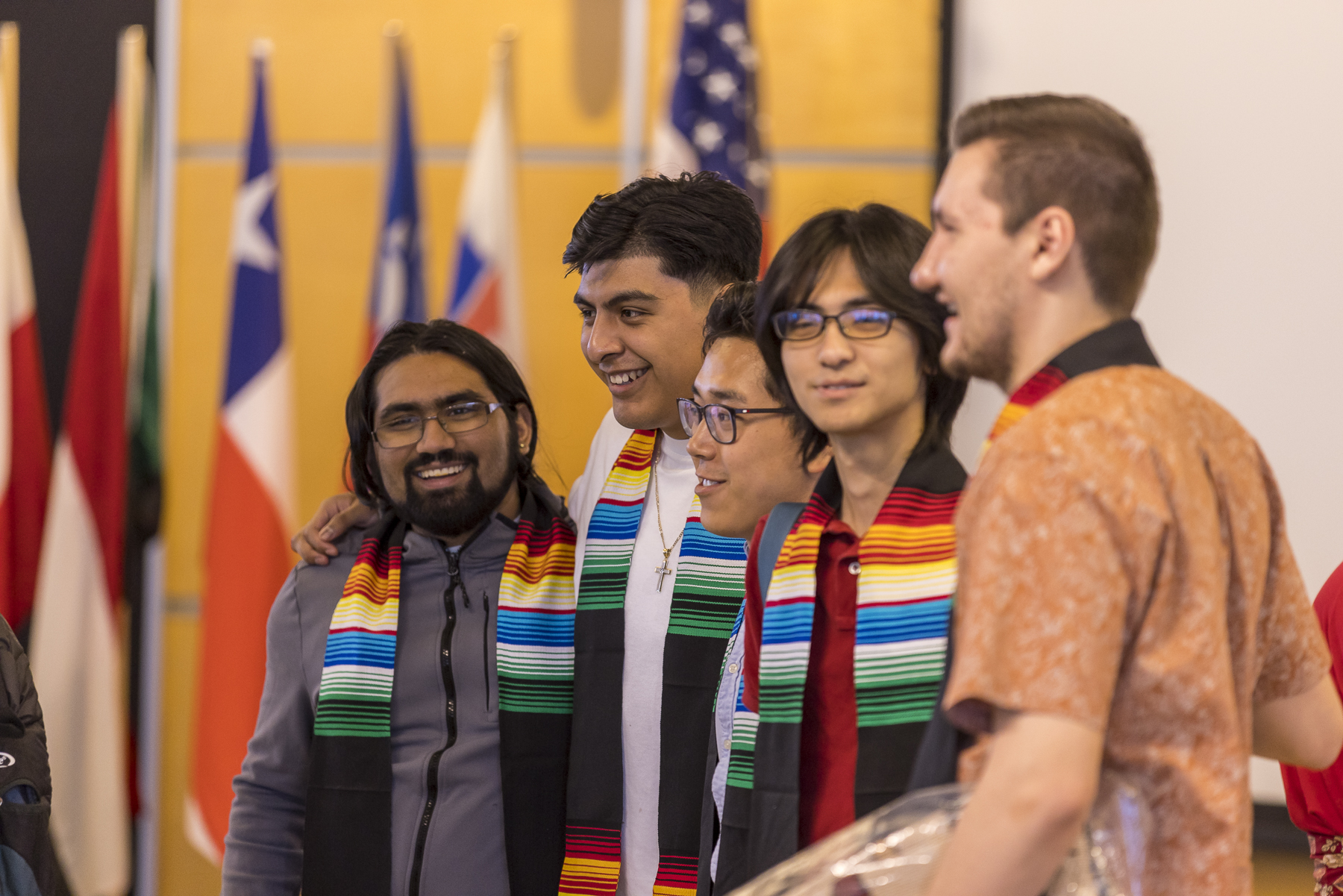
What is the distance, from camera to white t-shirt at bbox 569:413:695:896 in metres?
2.00

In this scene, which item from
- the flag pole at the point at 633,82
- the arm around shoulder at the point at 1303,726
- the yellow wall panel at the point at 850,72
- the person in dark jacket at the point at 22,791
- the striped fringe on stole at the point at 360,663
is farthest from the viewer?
the flag pole at the point at 633,82

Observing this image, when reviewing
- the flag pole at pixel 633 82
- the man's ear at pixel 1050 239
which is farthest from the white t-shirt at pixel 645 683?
the flag pole at pixel 633 82

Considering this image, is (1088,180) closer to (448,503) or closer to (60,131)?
(448,503)

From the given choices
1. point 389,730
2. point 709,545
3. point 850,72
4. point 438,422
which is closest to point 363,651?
point 389,730


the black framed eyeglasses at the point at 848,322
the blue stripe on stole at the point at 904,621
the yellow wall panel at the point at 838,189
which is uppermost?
the yellow wall panel at the point at 838,189

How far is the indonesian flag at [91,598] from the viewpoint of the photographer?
3732mm

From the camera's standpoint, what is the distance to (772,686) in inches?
55.3

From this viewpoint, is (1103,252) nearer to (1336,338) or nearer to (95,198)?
(1336,338)

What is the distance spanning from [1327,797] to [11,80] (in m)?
4.20

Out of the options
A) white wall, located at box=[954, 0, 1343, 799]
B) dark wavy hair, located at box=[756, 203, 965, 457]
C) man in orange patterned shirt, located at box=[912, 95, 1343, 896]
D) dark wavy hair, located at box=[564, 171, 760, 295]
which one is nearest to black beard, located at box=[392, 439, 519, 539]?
dark wavy hair, located at box=[564, 171, 760, 295]

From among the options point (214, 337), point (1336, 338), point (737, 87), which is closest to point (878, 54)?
point (737, 87)

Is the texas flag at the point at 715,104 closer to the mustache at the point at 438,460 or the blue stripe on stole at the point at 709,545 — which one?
the mustache at the point at 438,460

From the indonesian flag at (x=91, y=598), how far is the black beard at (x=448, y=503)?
203 cm

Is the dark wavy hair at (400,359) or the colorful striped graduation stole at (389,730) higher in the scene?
the dark wavy hair at (400,359)
